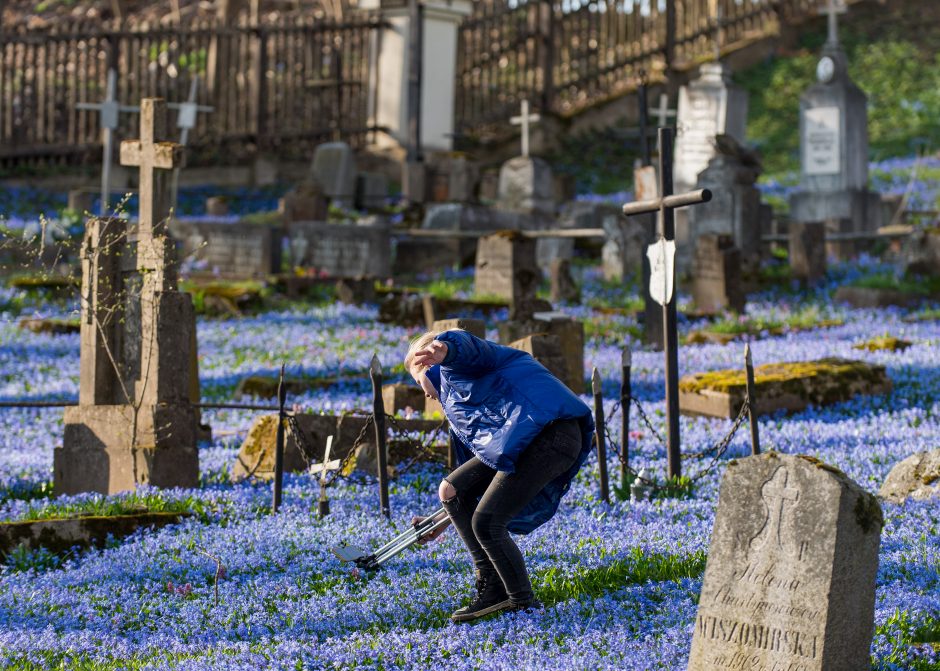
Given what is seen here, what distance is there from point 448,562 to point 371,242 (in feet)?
51.3

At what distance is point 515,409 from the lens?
671 centimetres

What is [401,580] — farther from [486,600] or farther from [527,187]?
[527,187]

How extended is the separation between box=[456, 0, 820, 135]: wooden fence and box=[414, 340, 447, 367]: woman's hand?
2839 centimetres

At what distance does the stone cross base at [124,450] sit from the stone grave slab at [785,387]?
462 centimetres

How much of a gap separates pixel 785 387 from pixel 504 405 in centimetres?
641

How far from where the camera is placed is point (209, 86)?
3275 cm

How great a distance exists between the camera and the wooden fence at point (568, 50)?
35.5 meters

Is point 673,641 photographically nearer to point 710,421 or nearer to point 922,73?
point 710,421

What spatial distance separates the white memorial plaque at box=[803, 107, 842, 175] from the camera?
2719 cm

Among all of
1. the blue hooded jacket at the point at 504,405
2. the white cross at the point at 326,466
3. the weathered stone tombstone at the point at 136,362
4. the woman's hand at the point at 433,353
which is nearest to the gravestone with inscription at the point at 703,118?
the weathered stone tombstone at the point at 136,362

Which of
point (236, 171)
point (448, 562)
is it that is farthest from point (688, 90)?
point (448, 562)

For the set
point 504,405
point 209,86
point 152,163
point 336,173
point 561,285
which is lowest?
point 504,405

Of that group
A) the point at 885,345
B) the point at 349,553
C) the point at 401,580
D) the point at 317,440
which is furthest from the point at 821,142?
the point at 401,580

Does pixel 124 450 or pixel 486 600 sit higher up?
pixel 124 450
